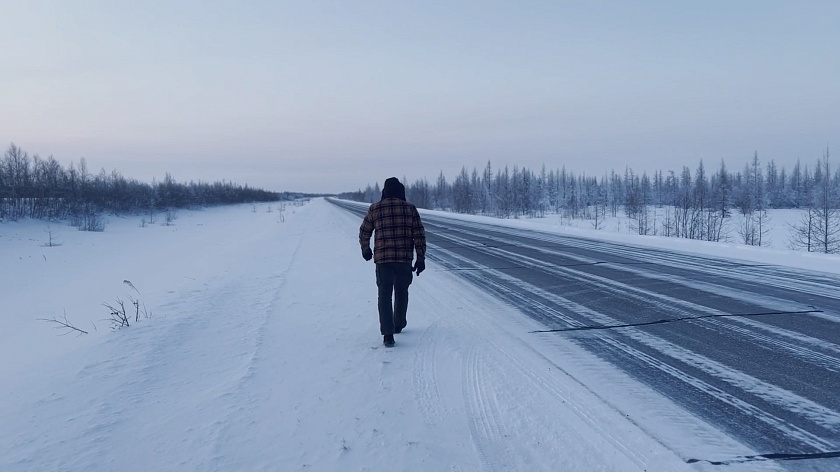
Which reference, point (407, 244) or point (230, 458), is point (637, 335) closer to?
point (407, 244)

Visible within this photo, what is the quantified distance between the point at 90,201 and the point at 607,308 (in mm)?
44117

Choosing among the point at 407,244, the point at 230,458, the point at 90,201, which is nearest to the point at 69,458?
the point at 230,458

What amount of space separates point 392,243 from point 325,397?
211 centimetres

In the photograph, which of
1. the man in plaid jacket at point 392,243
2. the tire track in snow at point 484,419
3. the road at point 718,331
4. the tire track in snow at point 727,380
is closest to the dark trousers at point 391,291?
the man in plaid jacket at point 392,243

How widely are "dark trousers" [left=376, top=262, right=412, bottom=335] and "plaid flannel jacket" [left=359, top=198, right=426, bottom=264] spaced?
0.10m

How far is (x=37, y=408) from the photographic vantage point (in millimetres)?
4020

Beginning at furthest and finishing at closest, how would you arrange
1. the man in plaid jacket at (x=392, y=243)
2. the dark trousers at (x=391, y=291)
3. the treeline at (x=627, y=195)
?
the treeline at (x=627, y=195)
the man in plaid jacket at (x=392, y=243)
the dark trousers at (x=391, y=291)

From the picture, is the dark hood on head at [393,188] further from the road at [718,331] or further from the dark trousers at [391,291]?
the road at [718,331]

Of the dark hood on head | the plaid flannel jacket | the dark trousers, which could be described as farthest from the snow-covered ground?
the dark hood on head

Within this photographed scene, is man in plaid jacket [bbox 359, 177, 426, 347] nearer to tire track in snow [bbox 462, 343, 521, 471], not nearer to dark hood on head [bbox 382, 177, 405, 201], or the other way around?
dark hood on head [bbox 382, 177, 405, 201]

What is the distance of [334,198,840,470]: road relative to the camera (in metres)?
3.38

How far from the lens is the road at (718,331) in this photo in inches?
133

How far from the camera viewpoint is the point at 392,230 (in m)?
5.64

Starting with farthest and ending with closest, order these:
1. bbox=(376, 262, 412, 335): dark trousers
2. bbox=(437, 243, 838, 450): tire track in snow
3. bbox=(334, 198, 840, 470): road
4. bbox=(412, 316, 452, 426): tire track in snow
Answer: bbox=(376, 262, 412, 335): dark trousers → bbox=(412, 316, 452, 426): tire track in snow → bbox=(334, 198, 840, 470): road → bbox=(437, 243, 838, 450): tire track in snow
